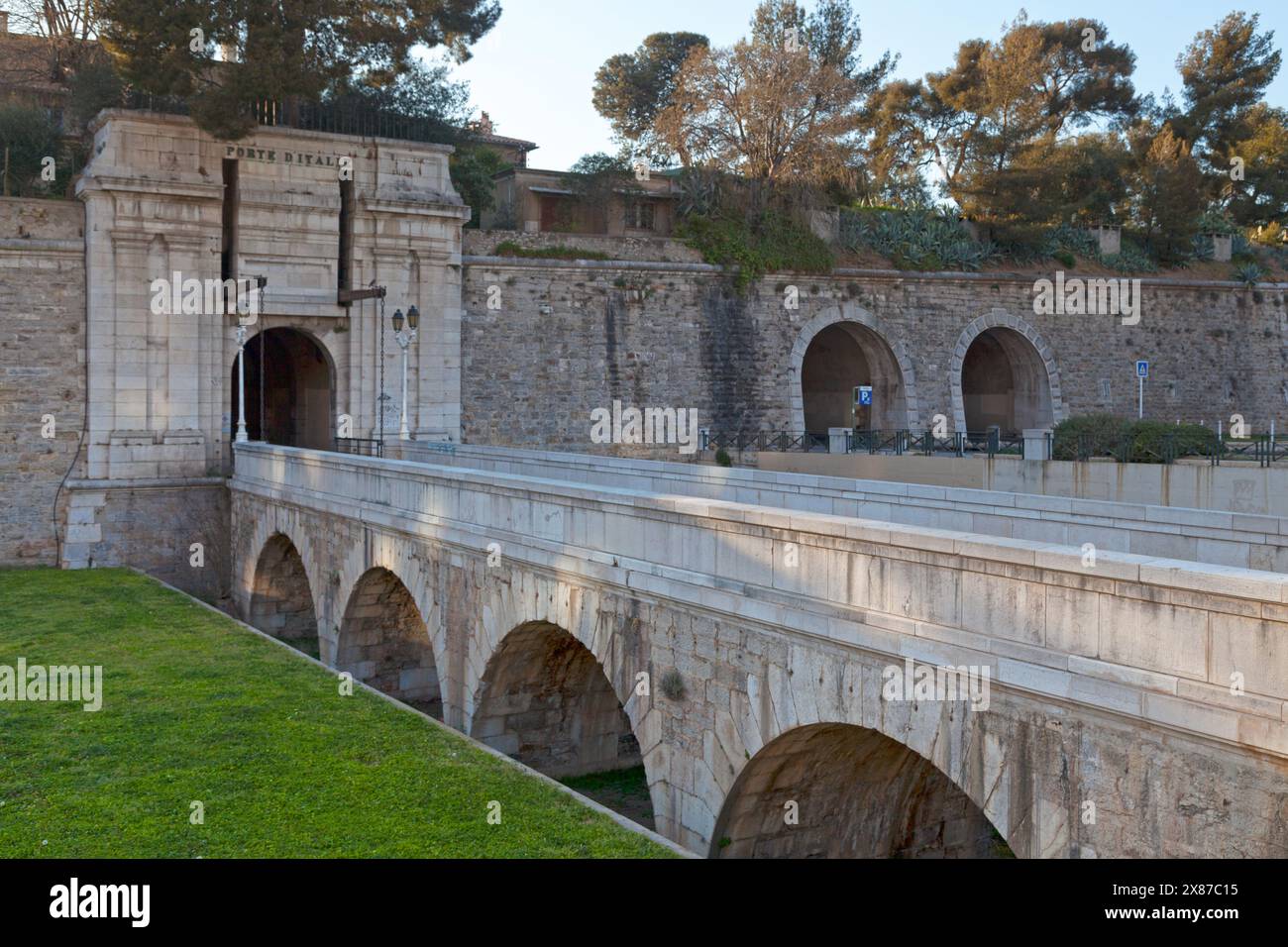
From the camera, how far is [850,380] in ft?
120

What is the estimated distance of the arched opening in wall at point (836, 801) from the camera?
9773 mm

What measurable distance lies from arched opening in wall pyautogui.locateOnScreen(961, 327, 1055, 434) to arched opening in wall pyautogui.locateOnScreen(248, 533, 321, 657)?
20.6 m

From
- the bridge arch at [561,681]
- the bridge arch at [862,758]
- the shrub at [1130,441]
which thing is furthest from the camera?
the shrub at [1130,441]

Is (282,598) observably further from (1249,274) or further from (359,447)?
(1249,274)

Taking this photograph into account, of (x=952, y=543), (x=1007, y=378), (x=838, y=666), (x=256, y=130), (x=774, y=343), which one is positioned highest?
(x=256, y=130)

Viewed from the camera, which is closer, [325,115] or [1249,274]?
[325,115]

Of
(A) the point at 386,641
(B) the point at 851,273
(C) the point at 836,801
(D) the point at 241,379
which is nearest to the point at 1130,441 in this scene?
(B) the point at 851,273

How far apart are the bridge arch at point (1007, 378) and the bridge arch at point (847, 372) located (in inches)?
59.9

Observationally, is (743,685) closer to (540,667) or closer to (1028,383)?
(540,667)

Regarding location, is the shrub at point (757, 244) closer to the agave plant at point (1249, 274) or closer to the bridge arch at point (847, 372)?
the bridge arch at point (847, 372)

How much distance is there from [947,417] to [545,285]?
38.2ft

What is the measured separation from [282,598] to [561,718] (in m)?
10.5

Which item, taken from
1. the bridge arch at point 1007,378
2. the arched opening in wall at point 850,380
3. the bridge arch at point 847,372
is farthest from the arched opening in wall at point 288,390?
the bridge arch at point 1007,378

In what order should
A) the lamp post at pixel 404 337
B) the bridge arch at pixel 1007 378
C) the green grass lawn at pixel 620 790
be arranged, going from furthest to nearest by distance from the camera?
the bridge arch at pixel 1007 378
the lamp post at pixel 404 337
the green grass lawn at pixel 620 790
